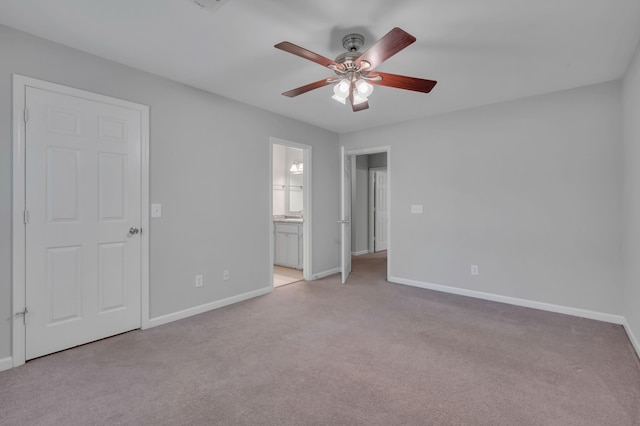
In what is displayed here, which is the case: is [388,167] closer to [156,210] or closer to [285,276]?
[285,276]

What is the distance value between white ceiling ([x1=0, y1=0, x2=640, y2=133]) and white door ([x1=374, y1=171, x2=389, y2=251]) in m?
4.37

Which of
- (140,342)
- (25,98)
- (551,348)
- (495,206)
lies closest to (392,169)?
(495,206)

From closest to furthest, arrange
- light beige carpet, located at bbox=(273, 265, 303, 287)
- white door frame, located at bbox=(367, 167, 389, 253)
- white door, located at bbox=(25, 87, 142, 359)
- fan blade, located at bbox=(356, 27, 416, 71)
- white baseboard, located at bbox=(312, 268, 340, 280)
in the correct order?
fan blade, located at bbox=(356, 27, 416, 71), white door, located at bbox=(25, 87, 142, 359), light beige carpet, located at bbox=(273, 265, 303, 287), white baseboard, located at bbox=(312, 268, 340, 280), white door frame, located at bbox=(367, 167, 389, 253)

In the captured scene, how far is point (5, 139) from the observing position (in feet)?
6.97

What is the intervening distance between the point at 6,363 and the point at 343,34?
3.32 m

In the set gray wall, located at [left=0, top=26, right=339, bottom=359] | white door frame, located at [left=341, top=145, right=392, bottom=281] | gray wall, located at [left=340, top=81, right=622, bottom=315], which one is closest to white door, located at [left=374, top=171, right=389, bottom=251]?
→ white door frame, located at [left=341, top=145, right=392, bottom=281]

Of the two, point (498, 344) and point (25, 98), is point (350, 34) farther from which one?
point (498, 344)

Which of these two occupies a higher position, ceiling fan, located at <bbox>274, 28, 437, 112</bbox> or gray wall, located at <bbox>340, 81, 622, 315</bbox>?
ceiling fan, located at <bbox>274, 28, 437, 112</bbox>

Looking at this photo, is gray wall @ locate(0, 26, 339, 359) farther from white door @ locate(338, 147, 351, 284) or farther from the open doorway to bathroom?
white door @ locate(338, 147, 351, 284)

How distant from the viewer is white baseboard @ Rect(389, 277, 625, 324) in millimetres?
3033

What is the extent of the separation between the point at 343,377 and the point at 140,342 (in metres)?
1.75

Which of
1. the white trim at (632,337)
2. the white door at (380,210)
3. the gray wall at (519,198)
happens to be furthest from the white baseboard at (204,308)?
the white door at (380,210)

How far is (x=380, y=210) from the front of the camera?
24.8 feet

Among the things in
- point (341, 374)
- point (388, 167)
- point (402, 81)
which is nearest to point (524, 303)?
point (388, 167)
